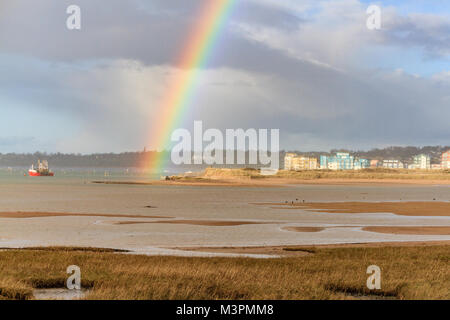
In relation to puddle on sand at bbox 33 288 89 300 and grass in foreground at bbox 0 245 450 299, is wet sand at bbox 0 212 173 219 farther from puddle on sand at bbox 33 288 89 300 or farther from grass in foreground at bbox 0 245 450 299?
puddle on sand at bbox 33 288 89 300

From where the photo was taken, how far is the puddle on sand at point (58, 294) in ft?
51.6

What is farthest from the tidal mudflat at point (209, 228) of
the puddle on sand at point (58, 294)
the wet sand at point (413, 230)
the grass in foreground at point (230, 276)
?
the puddle on sand at point (58, 294)

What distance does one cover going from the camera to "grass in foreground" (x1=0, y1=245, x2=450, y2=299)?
51.8 ft

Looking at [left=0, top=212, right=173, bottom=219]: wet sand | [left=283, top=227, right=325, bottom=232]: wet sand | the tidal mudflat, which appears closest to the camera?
the tidal mudflat

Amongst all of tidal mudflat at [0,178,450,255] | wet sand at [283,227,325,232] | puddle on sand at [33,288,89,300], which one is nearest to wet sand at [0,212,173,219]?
tidal mudflat at [0,178,450,255]

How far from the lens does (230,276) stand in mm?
18734

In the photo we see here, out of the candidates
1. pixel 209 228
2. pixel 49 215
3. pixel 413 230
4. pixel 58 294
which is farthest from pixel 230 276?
pixel 49 215

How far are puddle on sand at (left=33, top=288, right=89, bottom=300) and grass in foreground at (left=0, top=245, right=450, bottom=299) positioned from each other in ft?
1.04

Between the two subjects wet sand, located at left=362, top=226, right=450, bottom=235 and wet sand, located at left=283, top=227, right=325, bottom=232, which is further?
wet sand, located at left=283, top=227, right=325, bottom=232

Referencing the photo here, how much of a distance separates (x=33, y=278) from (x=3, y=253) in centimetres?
883

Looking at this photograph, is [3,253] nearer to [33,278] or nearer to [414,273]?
[33,278]

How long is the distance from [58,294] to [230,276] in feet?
17.3
